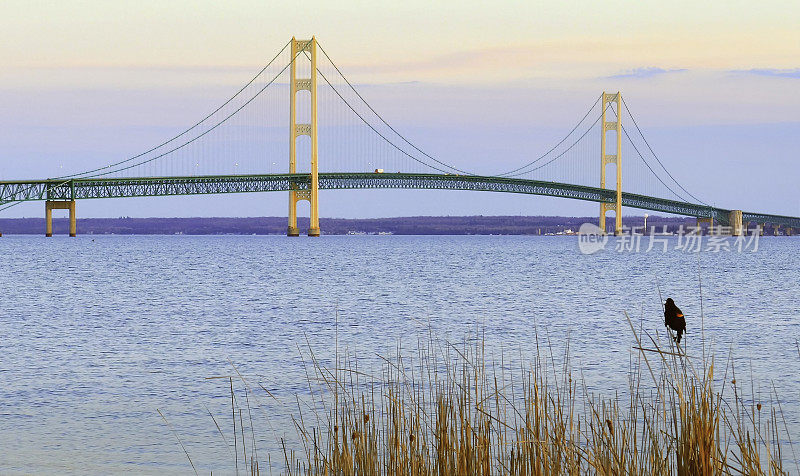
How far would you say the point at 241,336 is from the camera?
15875 millimetres

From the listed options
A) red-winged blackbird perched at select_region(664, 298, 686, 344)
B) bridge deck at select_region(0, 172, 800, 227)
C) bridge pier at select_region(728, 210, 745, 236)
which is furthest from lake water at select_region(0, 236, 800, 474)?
bridge pier at select_region(728, 210, 745, 236)

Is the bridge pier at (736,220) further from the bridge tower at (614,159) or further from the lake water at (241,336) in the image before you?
the lake water at (241,336)

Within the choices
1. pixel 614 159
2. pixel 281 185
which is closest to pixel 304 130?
pixel 281 185

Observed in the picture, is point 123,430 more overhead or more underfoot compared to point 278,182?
more underfoot

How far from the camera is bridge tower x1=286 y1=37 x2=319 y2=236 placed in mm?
72562

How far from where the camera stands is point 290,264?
46.8 metres

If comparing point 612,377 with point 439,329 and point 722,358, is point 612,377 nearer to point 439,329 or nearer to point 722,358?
point 722,358

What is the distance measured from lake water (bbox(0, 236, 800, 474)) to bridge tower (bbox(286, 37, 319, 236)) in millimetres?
36674

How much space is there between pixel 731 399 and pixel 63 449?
599 cm

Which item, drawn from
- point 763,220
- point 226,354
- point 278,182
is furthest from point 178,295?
point 763,220

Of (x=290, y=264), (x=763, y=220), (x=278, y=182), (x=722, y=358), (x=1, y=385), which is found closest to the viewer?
(x=1, y=385)

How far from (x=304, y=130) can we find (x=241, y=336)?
62317 millimetres

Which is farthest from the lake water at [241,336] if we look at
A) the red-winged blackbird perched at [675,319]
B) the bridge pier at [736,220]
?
the bridge pier at [736,220]

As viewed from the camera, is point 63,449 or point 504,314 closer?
point 63,449
